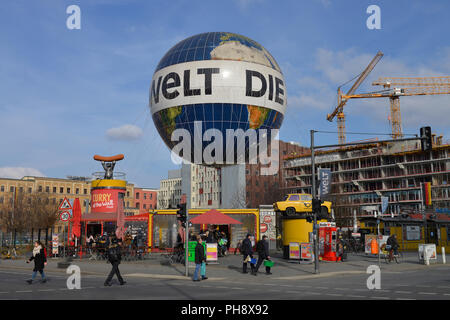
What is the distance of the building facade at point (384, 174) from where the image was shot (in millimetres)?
99000

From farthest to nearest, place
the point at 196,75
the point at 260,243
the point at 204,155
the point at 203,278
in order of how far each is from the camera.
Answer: the point at 204,155
the point at 196,75
the point at 260,243
the point at 203,278

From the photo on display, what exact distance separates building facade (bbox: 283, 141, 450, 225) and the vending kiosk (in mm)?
59983

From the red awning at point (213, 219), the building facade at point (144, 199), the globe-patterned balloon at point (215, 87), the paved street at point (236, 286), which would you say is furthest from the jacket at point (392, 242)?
the building facade at point (144, 199)

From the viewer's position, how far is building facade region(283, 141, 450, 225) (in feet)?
325

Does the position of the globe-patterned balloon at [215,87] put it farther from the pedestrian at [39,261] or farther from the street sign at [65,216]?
the pedestrian at [39,261]

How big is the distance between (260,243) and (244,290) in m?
6.18

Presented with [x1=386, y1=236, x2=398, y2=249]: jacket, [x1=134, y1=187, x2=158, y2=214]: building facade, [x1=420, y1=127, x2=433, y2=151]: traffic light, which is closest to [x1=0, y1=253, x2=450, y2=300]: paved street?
[x1=386, y1=236, x2=398, y2=249]: jacket

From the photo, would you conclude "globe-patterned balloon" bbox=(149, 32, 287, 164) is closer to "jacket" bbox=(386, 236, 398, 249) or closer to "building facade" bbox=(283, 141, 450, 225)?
"jacket" bbox=(386, 236, 398, 249)

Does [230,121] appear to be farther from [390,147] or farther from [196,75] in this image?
[390,147]

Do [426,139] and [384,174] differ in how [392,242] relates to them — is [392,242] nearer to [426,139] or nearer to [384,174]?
[426,139]

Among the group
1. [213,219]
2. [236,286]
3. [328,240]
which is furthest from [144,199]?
[236,286]

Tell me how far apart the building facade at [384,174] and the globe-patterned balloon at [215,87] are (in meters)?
63.1
